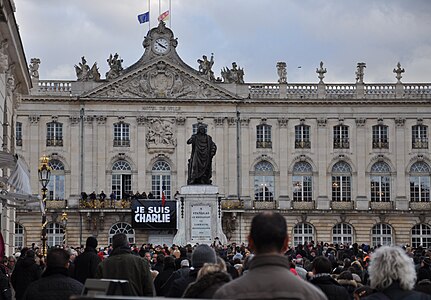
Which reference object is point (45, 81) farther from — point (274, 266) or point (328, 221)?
point (274, 266)

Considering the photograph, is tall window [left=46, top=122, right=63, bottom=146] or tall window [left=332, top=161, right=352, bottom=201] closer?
tall window [left=46, top=122, right=63, bottom=146]

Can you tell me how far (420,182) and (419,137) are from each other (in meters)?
3.14

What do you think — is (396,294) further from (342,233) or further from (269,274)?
(342,233)

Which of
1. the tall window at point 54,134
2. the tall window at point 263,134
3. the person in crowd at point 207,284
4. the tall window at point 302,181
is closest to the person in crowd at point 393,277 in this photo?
the person in crowd at point 207,284

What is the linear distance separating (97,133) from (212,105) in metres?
7.89

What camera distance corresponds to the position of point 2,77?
30.0 m

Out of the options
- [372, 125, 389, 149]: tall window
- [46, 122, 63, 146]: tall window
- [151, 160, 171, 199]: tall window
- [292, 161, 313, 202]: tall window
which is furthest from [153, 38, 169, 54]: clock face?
[372, 125, 389, 149]: tall window

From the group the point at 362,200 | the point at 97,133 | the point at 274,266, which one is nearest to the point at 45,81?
the point at 97,133

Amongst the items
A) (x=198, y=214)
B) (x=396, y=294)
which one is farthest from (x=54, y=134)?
(x=396, y=294)

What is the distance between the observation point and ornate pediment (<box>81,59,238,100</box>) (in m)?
68.9

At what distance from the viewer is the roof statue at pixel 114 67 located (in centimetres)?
6944

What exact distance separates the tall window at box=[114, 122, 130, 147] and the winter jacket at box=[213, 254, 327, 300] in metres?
63.2

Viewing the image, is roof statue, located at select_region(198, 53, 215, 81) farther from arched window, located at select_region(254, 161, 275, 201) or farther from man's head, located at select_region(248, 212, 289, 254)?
man's head, located at select_region(248, 212, 289, 254)

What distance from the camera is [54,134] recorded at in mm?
69188
